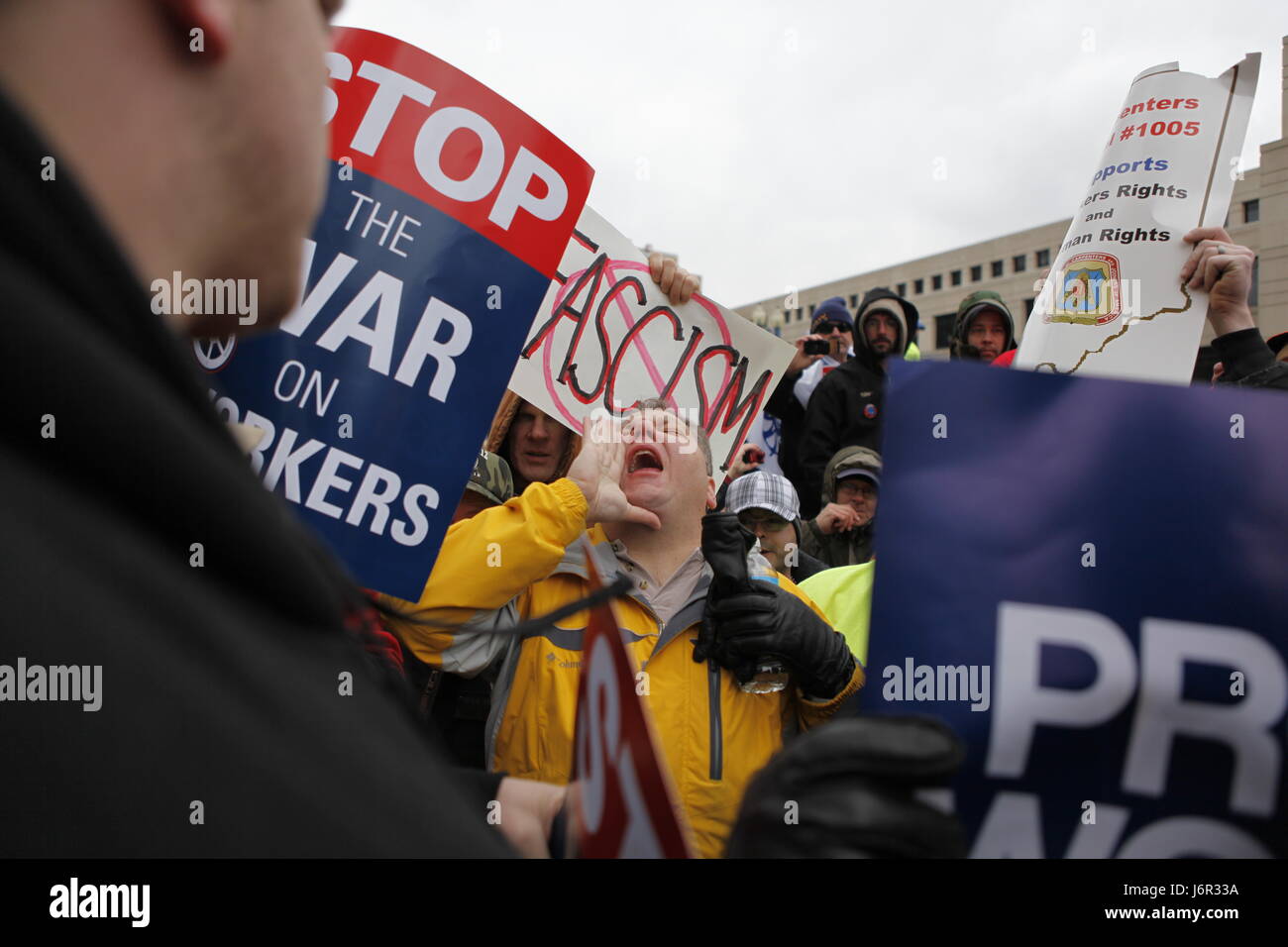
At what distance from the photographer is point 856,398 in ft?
17.6

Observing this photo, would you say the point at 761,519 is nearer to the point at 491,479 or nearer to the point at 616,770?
the point at 491,479

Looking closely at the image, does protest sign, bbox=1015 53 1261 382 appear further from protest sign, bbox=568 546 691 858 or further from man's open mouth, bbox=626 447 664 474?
protest sign, bbox=568 546 691 858

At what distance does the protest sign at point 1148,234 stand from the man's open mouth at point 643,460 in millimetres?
1279

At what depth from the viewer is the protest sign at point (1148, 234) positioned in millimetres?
2787

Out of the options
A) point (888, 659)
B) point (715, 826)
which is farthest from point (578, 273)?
point (888, 659)

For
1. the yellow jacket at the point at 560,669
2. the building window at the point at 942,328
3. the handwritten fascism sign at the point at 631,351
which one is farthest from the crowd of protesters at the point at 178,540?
the building window at the point at 942,328

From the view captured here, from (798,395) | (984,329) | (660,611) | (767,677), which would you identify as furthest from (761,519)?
(798,395)

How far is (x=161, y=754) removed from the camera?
441 mm

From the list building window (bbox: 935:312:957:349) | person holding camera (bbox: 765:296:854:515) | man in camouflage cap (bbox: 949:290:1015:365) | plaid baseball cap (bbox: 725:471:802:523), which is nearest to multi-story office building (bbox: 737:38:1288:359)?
building window (bbox: 935:312:957:349)

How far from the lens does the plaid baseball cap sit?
3.99 m

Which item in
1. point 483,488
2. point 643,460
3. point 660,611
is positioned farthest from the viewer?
point 483,488

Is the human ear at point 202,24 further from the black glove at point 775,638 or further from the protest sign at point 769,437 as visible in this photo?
the protest sign at point 769,437

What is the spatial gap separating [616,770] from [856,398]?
15.7 feet

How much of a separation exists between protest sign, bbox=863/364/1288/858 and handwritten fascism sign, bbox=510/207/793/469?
1947mm
